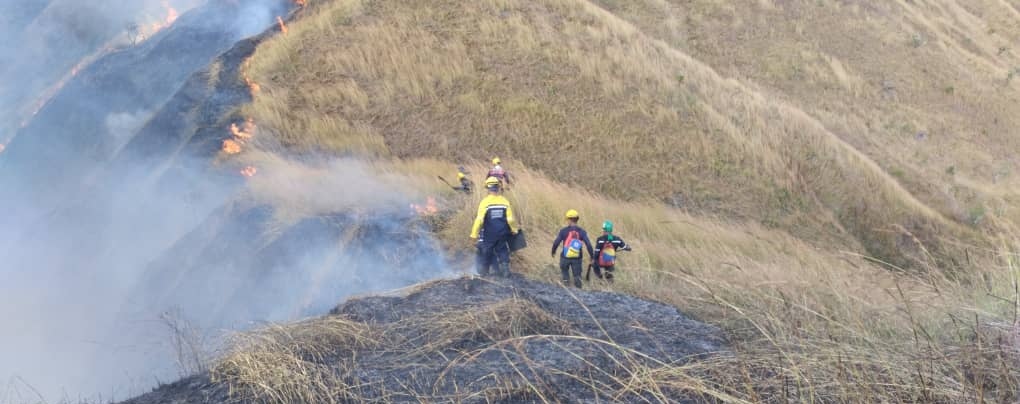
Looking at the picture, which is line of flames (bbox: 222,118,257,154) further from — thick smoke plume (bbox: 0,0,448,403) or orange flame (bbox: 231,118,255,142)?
thick smoke plume (bbox: 0,0,448,403)

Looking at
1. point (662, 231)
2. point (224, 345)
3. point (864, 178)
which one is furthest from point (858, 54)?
point (224, 345)

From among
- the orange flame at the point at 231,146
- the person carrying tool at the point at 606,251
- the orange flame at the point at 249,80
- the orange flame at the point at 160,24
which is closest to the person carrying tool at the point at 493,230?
the person carrying tool at the point at 606,251

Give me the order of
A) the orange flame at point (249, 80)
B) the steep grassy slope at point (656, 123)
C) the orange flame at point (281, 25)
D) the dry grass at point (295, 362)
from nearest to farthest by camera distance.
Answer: the dry grass at point (295, 362)
the steep grassy slope at point (656, 123)
the orange flame at point (249, 80)
the orange flame at point (281, 25)

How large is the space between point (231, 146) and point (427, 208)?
4.93 metres

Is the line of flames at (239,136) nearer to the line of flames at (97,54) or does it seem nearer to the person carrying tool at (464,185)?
the person carrying tool at (464,185)

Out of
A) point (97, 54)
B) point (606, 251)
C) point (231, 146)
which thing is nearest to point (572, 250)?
point (606, 251)

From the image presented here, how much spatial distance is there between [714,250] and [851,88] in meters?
13.6

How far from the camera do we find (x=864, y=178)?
56.0 feet

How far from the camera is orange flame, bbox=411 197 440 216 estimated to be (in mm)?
13167

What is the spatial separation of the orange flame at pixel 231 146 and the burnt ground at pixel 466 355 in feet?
33.5

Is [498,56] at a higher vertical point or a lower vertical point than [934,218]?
higher

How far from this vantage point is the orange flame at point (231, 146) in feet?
50.6

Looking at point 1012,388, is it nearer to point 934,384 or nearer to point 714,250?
point 934,384

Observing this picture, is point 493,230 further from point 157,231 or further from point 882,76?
point 882,76
